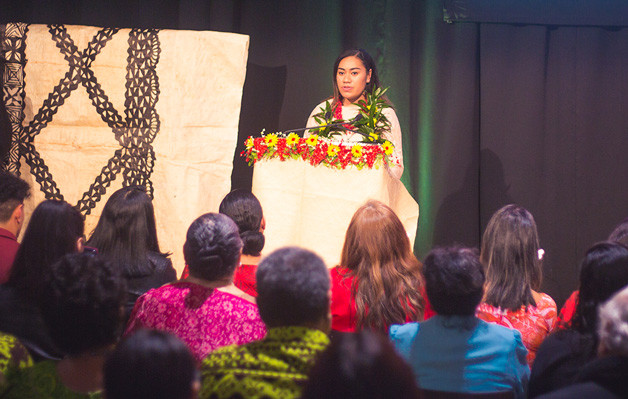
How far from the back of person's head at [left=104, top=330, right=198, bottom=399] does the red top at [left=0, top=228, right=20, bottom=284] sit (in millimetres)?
1736

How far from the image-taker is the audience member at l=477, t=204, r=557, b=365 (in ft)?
9.35

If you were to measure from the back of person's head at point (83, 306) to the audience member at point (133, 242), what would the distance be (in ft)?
3.45

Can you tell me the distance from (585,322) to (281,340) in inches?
41.6

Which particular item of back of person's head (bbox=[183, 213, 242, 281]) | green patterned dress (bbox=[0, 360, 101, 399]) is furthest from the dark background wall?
green patterned dress (bbox=[0, 360, 101, 399])

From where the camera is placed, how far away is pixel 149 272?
3004mm

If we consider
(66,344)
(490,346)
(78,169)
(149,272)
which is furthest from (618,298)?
(78,169)

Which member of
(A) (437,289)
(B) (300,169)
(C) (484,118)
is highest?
(C) (484,118)

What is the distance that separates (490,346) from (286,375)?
0.85 metres

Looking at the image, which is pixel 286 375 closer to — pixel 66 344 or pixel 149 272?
pixel 66 344

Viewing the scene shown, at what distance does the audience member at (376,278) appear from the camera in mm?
2746

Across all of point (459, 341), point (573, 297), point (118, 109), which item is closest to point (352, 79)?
point (118, 109)

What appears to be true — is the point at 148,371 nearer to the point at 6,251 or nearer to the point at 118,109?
the point at 6,251

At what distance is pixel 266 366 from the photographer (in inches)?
66.4

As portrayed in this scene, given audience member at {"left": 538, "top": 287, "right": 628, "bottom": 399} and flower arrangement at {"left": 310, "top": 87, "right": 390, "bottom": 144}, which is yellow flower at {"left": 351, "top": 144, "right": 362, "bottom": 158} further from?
audience member at {"left": 538, "top": 287, "right": 628, "bottom": 399}
